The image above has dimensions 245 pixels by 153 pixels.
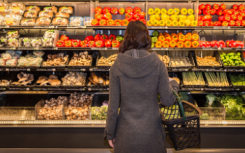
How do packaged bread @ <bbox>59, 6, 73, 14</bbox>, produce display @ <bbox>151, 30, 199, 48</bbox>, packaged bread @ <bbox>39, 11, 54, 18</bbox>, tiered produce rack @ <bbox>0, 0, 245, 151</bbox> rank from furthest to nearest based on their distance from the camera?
packaged bread @ <bbox>59, 6, 73, 14</bbox> → packaged bread @ <bbox>39, 11, 54, 18</bbox> → produce display @ <bbox>151, 30, 199, 48</bbox> → tiered produce rack @ <bbox>0, 0, 245, 151</bbox>

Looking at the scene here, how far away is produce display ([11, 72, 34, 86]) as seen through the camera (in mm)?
3577

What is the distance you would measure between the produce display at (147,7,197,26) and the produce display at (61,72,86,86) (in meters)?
1.61

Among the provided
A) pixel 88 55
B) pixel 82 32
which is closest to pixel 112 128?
pixel 88 55

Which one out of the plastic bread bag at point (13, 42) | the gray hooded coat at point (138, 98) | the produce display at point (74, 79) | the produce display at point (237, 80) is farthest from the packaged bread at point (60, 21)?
the produce display at point (237, 80)

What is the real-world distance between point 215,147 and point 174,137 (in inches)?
77.5

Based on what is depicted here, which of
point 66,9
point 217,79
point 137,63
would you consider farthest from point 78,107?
point 217,79

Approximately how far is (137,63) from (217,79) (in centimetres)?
273

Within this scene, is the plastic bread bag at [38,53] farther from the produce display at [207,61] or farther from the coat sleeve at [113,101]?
the produce display at [207,61]

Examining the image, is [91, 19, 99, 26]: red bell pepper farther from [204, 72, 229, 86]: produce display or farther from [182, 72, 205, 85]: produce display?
[204, 72, 229, 86]: produce display

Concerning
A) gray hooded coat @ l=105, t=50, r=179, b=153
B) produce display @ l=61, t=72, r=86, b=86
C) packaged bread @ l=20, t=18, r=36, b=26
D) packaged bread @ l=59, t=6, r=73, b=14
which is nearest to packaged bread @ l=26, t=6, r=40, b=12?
packaged bread @ l=20, t=18, r=36, b=26

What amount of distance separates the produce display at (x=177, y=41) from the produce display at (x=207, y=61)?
13.0 inches

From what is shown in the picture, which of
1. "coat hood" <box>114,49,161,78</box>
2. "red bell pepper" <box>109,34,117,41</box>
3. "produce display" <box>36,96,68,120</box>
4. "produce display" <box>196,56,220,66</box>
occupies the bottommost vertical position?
"produce display" <box>36,96,68,120</box>

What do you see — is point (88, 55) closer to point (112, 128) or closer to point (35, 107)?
point (35, 107)

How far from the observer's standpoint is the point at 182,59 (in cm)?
380
